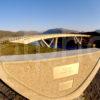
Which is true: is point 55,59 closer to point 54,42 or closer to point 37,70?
point 37,70

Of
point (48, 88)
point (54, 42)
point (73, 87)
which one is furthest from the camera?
point (54, 42)

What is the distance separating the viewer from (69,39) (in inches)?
3054

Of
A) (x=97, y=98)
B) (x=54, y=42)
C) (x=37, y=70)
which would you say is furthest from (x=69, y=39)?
(x=37, y=70)

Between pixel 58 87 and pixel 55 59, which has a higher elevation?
pixel 55 59

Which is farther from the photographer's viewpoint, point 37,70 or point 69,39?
point 69,39

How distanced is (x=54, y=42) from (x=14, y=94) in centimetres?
5091

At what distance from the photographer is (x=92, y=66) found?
2181 centimetres

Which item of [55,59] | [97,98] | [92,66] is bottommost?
[97,98]

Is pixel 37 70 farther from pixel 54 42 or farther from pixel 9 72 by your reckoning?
pixel 54 42

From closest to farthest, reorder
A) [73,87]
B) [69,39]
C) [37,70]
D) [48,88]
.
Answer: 1. [37,70]
2. [48,88]
3. [73,87]
4. [69,39]

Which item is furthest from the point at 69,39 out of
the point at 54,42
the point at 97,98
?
the point at 97,98

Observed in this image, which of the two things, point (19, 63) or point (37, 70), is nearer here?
point (19, 63)

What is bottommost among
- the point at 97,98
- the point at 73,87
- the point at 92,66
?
the point at 97,98

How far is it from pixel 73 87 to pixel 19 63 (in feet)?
22.8
